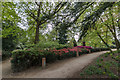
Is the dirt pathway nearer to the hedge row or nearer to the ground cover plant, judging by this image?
the hedge row

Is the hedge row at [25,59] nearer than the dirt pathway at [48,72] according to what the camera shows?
No

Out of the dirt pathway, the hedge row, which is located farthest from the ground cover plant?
the hedge row

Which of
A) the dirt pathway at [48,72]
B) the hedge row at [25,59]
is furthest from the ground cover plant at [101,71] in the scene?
the hedge row at [25,59]

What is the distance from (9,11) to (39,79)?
6.20 m

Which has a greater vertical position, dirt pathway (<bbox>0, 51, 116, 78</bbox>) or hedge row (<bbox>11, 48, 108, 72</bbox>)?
hedge row (<bbox>11, 48, 108, 72</bbox>)

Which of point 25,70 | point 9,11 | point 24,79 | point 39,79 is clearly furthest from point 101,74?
point 9,11

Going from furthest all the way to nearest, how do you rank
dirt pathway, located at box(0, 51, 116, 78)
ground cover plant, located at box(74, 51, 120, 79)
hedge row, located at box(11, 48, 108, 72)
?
hedge row, located at box(11, 48, 108, 72) < dirt pathway, located at box(0, 51, 116, 78) < ground cover plant, located at box(74, 51, 120, 79)

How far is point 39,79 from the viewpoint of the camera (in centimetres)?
285

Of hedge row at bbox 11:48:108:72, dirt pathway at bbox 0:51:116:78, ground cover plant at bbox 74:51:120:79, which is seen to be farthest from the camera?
hedge row at bbox 11:48:108:72

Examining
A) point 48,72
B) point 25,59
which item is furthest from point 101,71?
point 25,59

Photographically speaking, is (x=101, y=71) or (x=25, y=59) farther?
(x=25, y=59)

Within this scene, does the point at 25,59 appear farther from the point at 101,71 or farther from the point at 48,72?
the point at 101,71

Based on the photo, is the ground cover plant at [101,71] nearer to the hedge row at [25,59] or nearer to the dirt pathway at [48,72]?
the dirt pathway at [48,72]

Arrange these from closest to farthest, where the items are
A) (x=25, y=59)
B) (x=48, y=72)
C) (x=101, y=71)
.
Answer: (x=101, y=71) → (x=48, y=72) → (x=25, y=59)
